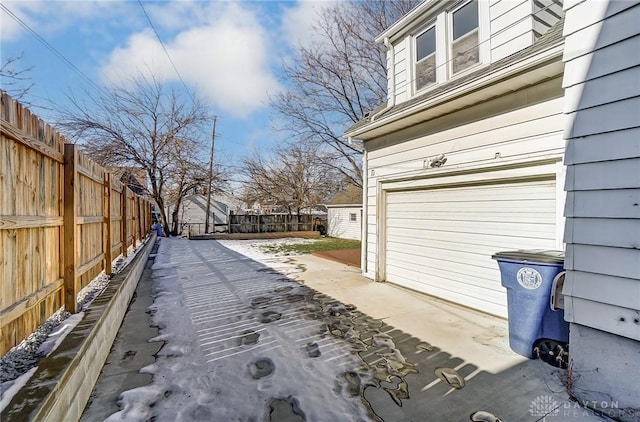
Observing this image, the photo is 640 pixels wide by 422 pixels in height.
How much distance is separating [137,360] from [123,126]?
1592 cm

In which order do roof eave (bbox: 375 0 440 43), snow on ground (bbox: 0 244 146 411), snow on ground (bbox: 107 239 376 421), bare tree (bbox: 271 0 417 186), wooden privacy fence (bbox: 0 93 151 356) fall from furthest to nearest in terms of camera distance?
bare tree (bbox: 271 0 417 186) < roof eave (bbox: 375 0 440 43) < snow on ground (bbox: 107 239 376 421) < wooden privacy fence (bbox: 0 93 151 356) < snow on ground (bbox: 0 244 146 411)

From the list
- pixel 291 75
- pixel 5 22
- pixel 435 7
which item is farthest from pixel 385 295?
pixel 291 75

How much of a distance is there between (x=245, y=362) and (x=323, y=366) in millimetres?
681

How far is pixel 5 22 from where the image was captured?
591 cm

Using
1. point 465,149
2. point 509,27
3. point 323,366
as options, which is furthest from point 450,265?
point 509,27

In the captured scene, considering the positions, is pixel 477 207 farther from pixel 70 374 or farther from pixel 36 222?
pixel 36 222

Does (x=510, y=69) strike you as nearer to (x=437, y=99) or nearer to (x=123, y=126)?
(x=437, y=99)

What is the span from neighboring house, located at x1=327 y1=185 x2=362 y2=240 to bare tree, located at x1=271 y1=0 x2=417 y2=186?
8.39ft

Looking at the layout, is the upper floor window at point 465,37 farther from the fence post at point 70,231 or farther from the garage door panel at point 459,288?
the fence post at point 70,231

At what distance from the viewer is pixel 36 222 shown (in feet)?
6.63

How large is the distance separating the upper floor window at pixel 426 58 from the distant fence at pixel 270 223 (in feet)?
43.1

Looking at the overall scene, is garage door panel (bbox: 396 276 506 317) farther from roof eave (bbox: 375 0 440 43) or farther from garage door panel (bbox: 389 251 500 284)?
roof eave (bbox: 375 0 440 43)

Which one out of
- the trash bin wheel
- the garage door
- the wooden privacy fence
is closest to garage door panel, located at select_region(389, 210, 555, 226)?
the garage door

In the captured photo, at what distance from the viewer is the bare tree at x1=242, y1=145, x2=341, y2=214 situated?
2070cm
